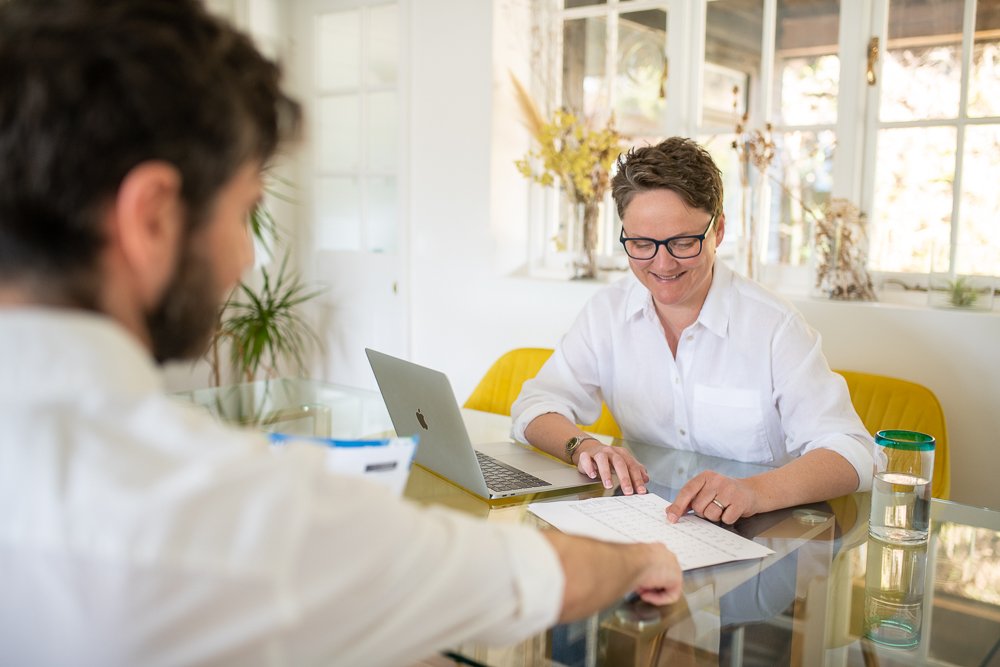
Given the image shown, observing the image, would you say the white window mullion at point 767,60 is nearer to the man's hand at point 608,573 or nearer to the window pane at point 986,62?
the window pane at point 986,62

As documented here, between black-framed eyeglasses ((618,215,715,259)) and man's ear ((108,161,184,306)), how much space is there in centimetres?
148

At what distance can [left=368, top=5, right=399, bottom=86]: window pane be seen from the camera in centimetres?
447

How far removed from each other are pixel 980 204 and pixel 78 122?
299 cm

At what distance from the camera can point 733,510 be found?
166cm

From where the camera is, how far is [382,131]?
455 centimetres

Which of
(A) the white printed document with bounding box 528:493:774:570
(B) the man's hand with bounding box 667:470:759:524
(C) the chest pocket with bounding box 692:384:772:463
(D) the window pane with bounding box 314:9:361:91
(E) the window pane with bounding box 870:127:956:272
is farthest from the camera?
(D) the window pane with bounding box 314:9:361:91

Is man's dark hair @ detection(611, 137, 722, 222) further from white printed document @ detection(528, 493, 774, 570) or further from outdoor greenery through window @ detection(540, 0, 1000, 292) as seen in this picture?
outdoor greenery through window @ detection(540, 0, 1000, 292)

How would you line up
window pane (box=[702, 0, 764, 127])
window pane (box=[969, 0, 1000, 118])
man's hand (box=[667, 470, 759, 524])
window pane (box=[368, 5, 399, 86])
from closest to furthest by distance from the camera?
man's hand (box=[667, 470, 759, 524])
window pane (box=[969, 0, 1000, 118])
window pane (box=[702, 0, 764, 127])
window pane (box=[368, 5, 399, 86])

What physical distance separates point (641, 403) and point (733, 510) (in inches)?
29.4

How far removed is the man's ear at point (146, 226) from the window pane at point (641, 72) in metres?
3.17

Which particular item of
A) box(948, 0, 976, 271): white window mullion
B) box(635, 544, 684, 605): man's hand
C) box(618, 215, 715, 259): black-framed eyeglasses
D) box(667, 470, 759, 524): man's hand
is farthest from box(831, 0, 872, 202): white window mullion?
box(635, 544, 684, 605): man's hand

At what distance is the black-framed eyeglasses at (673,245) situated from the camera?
212 centimetres

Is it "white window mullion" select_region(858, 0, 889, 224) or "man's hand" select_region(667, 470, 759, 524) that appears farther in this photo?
"white window mullion" select_region(858, 0, 889, 224)

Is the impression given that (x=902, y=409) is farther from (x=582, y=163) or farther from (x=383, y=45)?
(x=383, y=45)
